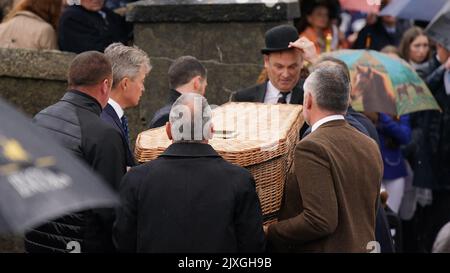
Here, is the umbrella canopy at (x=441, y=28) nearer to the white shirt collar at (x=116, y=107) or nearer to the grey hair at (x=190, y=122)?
the white shirt collar at (x=116, y=107)

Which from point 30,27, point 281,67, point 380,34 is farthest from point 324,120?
point 380,34

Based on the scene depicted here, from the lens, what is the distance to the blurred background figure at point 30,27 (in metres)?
8.89

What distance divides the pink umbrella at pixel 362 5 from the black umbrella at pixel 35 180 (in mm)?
7684

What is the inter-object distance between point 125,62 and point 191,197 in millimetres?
1709

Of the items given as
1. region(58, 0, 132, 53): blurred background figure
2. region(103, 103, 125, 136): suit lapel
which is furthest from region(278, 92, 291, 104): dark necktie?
region(58, 0, 132, 53): blurred background figure

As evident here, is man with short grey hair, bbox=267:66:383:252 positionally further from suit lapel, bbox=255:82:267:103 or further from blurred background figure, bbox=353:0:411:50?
blurred background figure, bbox=353:0:411:50

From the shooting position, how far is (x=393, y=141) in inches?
368

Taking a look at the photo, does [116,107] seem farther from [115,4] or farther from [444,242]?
[115,4]

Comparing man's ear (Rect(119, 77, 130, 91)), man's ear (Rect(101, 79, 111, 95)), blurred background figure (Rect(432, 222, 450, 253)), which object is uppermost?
man's ear (Rect(101, 79, 111, 95))

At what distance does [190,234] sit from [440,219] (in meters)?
5.60

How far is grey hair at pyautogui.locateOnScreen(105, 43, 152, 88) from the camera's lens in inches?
257

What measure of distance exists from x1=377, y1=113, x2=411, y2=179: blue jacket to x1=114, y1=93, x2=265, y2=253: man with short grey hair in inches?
168

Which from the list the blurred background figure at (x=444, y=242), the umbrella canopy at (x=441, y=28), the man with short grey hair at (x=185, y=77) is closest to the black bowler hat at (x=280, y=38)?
the man with short grey hair at (x=185, y=77)
